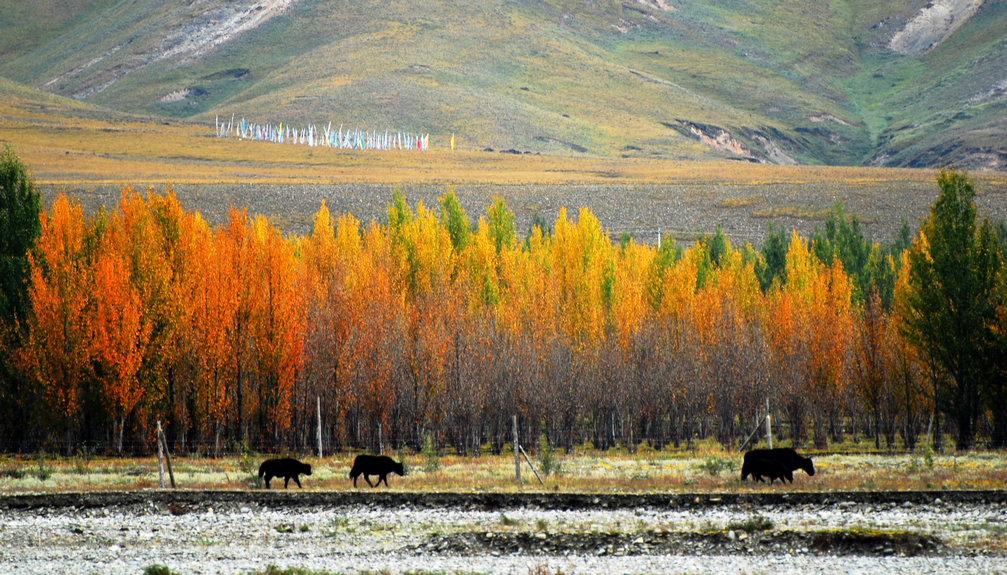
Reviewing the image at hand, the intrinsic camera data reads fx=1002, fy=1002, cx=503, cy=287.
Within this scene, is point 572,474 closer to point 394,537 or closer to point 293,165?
point 394,537

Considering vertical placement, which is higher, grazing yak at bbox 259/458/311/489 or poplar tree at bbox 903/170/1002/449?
poplar tree at bbox 903/170/1002/449

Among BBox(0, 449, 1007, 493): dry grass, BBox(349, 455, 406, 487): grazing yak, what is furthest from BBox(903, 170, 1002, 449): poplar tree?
BBox(349, 455, 406, 487): grazing yak

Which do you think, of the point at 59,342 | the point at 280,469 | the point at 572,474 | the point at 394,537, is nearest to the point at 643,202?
the point at 59,342

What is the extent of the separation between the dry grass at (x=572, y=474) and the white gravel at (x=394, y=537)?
1.74 meters

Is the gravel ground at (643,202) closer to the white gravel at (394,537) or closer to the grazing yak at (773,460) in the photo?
the grazing yak at (773,460)

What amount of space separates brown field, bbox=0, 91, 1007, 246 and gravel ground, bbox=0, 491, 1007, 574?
55945mm

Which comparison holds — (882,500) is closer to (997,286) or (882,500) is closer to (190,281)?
(997,286)

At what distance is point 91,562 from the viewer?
1619cm

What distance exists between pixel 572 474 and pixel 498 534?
6780 millimetres

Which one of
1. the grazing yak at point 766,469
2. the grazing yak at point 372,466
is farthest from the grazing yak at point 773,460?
the grazing yak at point 372,466

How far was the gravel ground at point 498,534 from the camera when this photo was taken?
15.2 meters

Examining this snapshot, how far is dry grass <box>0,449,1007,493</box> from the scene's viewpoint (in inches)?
797

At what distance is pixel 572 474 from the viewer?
2334 cm

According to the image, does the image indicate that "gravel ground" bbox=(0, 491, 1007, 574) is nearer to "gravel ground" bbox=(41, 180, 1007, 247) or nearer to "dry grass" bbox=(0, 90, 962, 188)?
"gravel ground" bbox=(41, 180, 1007, 247)
